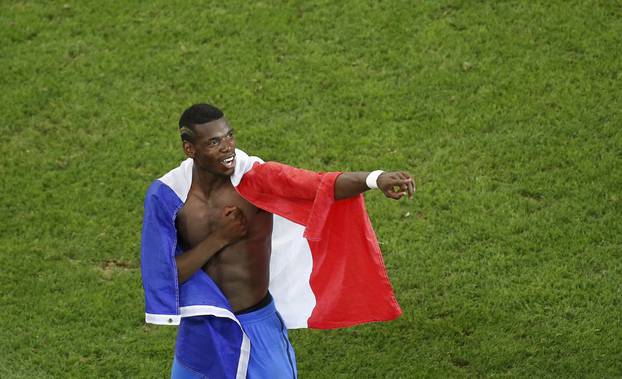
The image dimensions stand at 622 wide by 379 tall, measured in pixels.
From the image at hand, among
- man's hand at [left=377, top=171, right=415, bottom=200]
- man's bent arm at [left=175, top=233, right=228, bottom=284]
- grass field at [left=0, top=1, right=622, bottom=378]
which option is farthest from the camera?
grass field at [left=0, top=1, right=622, bottom=378]

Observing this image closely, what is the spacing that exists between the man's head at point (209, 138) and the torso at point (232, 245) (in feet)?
0.71

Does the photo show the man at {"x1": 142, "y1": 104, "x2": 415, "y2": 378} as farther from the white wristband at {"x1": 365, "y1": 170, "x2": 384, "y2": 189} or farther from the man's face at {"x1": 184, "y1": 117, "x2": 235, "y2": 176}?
the white wristband at {"x1": 365, "y1": 170, "x2": 384, "y2": 189}

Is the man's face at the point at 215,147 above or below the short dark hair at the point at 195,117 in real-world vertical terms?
below

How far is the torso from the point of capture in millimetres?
7992

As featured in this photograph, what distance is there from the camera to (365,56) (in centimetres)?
1284

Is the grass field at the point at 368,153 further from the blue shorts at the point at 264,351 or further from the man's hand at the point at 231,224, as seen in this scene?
the man's hand at the point at 231,224

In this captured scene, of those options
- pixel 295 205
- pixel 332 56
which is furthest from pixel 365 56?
pixel 295 205

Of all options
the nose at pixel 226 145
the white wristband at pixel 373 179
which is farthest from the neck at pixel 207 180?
the white wristband at pixel 373 179

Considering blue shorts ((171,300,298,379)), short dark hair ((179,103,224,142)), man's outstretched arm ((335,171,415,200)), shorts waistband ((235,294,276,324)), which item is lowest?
blue shorts ((171,300,298,379))

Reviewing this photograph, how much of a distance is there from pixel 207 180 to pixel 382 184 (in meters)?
1.34

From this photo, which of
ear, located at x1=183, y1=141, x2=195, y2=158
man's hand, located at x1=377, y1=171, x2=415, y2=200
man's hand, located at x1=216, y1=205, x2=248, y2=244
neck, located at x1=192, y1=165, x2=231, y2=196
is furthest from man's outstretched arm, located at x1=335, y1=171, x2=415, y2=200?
ear, located at x1=183, y1=141, x2=195, y2=158

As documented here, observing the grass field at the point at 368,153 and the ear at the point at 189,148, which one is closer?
the ear at the point at 189,148

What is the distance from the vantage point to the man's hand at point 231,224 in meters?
7.93

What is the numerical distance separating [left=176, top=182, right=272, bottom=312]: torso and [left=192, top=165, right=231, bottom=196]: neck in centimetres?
3
